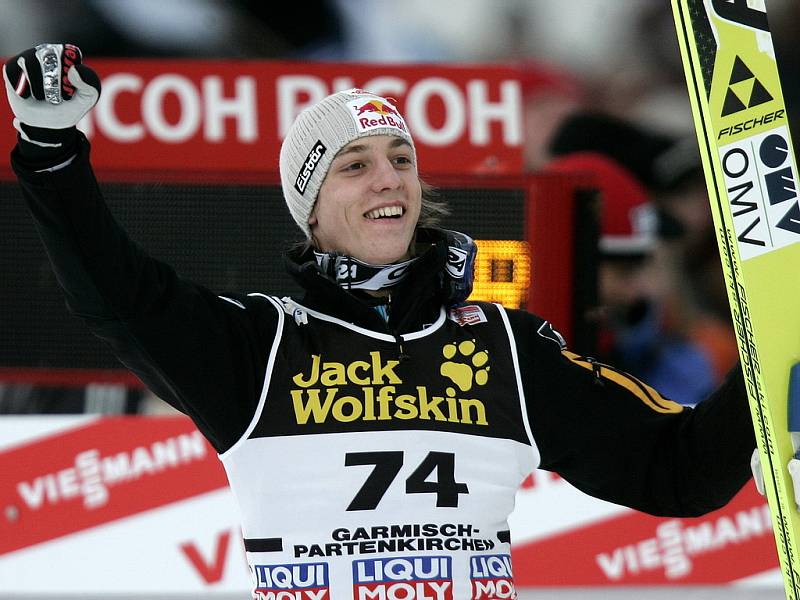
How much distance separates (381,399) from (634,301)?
10.9 feet

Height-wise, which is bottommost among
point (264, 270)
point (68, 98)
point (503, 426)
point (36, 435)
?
point (503, 426)

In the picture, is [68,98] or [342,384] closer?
[68,98]

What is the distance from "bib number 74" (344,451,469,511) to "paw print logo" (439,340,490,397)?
0.40ft

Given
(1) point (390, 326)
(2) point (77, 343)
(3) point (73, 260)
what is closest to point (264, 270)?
(2) point (77, 343)

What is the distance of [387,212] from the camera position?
2385 millimetres

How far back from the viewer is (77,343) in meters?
4.38

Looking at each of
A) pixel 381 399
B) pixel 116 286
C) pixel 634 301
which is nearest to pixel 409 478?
pixel 381 399

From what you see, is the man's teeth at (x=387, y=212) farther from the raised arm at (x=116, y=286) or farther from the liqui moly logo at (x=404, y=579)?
the liqui moly logo at (x=404, y=579)

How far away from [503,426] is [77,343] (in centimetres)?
235

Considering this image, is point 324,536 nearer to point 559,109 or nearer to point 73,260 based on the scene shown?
point 73,260

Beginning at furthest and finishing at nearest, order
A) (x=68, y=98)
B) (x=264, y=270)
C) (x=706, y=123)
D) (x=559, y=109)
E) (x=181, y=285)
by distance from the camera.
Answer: (x=559, y=109), (x=264, y=270), (x=706, y=123), (x=181, y=285), (x=68, y=98)

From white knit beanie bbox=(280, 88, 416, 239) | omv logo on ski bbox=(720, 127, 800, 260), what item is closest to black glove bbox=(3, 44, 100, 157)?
white knit beanie bbox=(280, 88, 416, 239)

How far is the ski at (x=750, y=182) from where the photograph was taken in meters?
2.30

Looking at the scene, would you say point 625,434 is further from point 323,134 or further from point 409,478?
point 323,134
